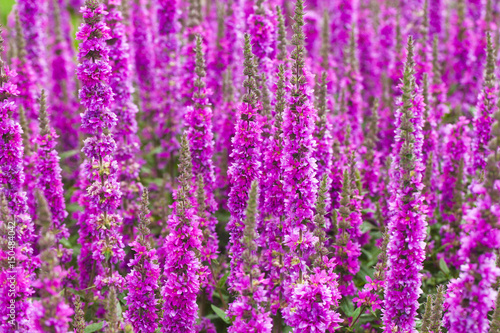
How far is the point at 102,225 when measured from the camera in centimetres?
701

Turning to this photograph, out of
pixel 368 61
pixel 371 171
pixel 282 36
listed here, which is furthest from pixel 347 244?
pixel 368 61

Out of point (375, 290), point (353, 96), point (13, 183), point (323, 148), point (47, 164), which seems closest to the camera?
point (13, 183)

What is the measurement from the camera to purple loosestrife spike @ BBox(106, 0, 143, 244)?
8375mm

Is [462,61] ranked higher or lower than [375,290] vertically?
higher

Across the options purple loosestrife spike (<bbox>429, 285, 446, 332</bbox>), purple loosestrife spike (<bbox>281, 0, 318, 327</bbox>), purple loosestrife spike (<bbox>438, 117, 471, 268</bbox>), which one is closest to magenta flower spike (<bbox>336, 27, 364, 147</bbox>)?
purple loosestrife spike (<bbox>438, 117, 471, 268</bbox>)

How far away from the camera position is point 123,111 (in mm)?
8664

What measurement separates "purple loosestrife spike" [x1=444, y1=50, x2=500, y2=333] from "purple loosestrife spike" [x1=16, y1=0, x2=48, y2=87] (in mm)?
8415

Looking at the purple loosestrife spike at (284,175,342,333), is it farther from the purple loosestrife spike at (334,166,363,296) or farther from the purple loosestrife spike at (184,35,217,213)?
the purple loosestrife spike at (184,35,217,213)

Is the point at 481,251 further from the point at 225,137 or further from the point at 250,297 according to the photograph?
the point at 225,137

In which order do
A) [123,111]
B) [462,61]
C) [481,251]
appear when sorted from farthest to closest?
1. [462,61]
2. [123,111]
3. [481,251]

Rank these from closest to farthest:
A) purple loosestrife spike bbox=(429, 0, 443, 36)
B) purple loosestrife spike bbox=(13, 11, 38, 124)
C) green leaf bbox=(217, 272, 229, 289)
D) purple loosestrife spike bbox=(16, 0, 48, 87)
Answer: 1. green leaf bbox=(217, 272, 229, 289)
2. purple loosestrife spike bbox=(13, 11, 38, 124)
3. purple loosestrife spike bbox=(16, 0, 48, 87)
4. purple loosestrife spike bbox=(429, 0, 443, 36)

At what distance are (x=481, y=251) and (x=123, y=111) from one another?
227 inches

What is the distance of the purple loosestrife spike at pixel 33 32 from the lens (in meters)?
10.4

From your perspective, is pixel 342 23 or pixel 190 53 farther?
pixel 342 23
